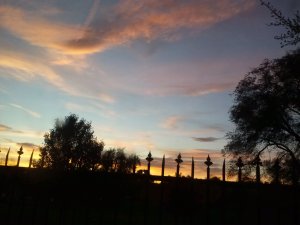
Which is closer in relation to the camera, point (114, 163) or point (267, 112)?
point (114, 163)

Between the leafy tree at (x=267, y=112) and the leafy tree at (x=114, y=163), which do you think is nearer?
the leafy tree at (x=114, y=163)

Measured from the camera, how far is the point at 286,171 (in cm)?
2233

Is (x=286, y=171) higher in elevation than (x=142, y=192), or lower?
higher

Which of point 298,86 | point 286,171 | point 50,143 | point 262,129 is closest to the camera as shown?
point 286,171

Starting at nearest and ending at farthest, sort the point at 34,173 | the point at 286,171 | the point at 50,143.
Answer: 1. the point at 34,173
2. the point at 286,171
3. the point at 50,143

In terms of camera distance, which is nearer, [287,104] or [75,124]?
[287,104]

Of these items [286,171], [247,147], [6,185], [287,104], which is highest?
[287,104]

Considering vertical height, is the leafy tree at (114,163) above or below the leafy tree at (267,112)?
below

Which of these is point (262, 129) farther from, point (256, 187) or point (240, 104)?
point (256, 187)

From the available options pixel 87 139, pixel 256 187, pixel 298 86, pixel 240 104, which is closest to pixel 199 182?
pixel 256 187

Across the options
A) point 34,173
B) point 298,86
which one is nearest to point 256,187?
point 34,173

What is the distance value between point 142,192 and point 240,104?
19.4 metres

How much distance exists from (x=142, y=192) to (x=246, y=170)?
14.4 m

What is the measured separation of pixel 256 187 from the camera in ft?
30.2
